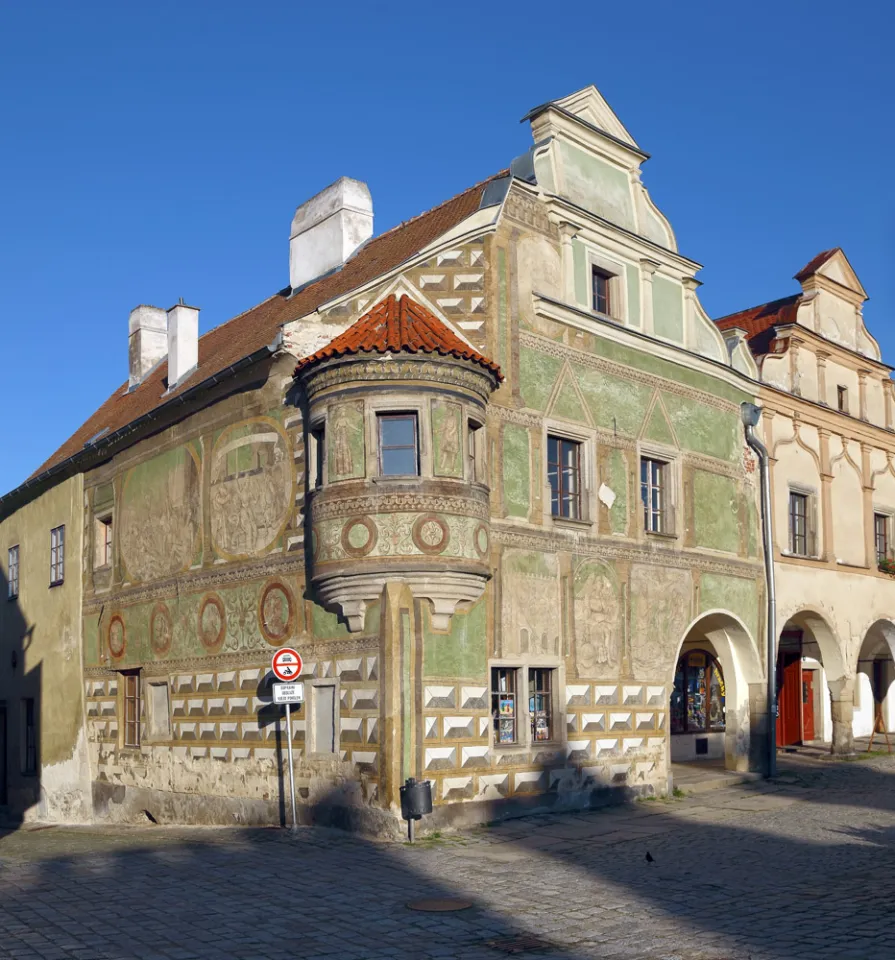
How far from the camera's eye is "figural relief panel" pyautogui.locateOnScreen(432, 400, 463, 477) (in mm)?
15977

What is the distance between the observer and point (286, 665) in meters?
16.0

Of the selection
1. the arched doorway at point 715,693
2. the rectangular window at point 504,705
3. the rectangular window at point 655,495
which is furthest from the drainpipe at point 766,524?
the rectangular window at point 504,705

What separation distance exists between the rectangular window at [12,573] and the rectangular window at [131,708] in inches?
271

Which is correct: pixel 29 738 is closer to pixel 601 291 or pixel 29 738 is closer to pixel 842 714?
pixel 601 291

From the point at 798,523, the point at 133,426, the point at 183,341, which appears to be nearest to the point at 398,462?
the point at 133,426

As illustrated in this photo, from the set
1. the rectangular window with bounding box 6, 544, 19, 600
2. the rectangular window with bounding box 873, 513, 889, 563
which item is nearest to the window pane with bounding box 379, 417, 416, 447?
the rectangular window with bounding box 6, 544, 19, 600

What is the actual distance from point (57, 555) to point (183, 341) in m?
5.85

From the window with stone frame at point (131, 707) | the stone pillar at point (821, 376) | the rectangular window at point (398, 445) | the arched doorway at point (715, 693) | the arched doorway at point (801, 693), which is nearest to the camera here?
the rectangular window at point (398, 445)

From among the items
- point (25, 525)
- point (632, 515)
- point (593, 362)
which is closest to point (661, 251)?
point (593, 362)

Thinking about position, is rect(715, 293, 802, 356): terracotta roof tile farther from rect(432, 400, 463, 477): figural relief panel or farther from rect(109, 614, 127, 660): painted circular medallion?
rect(109, 614, 127, 660): painted circular medallion

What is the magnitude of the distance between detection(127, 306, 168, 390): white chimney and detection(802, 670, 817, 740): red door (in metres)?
17.5

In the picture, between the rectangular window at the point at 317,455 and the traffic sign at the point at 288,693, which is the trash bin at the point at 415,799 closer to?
the traffic sign at the point at 288,693

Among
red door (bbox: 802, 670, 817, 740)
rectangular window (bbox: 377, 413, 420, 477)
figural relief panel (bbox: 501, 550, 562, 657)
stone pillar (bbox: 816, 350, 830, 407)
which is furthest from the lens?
red door (bbox: 802, 670, 817, 740)

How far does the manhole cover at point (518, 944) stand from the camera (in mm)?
9555
